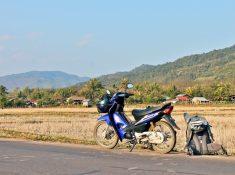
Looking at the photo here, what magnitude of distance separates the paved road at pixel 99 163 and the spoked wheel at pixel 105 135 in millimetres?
523

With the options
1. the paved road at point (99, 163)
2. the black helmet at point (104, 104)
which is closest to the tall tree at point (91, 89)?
the black helmet at point (104, 104)

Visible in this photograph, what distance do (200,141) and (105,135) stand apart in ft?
8.89

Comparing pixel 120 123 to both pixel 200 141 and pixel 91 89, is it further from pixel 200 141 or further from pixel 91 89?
pixel 91 89

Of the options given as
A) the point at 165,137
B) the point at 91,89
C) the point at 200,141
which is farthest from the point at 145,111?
the point at 91,89

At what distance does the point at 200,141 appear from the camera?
11.2m

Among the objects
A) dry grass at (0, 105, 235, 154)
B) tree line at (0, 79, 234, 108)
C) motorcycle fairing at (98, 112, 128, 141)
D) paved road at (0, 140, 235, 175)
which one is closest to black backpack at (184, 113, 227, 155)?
paved road at (0, 140, 235, 175)

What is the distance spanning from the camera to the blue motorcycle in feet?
38.6

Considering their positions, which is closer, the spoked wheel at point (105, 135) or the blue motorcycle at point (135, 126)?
the blue motorcycle at point (135, 126)

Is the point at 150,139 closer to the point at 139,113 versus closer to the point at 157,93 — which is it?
the point at 139,113

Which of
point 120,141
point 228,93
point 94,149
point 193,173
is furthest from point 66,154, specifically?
point 228,93

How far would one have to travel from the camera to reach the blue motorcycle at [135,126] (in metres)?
11.8

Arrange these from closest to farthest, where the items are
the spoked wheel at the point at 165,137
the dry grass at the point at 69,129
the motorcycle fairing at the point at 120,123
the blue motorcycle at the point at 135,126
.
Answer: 1. the spoked wheel at the point at 165,137
2. the blue motorcycle at the point at 135,126
3. the motorcycle fairing at the point at 120,123
4. the dry grass at the point at 69,129

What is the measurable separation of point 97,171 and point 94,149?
343 centimetres

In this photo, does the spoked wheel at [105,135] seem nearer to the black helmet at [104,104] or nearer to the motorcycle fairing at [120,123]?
the motorcycle fairing at [120,123]
